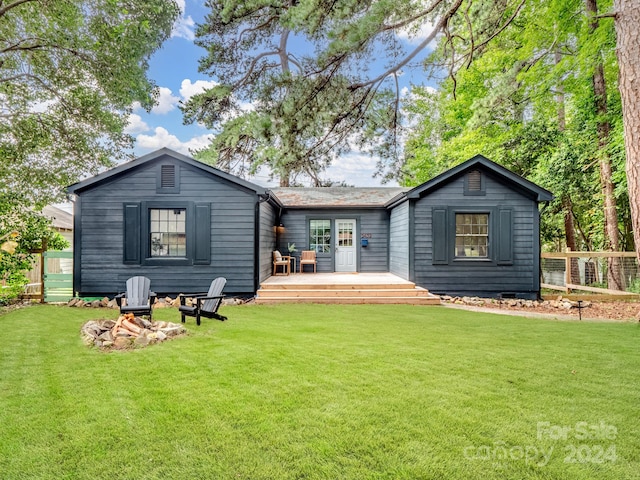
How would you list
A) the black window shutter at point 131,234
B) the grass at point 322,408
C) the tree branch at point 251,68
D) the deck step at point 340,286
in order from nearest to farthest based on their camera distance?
the grass at point 322,408
the black window shutter at point 131,234
the deck step at point 340,286
the tree branch at point 251,68

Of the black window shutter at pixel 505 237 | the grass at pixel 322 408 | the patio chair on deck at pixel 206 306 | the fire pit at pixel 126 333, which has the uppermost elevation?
the black window shutter at pixel 505 237

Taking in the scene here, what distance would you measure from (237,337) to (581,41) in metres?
11.7

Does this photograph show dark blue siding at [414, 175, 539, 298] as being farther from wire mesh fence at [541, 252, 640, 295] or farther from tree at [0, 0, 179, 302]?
tree at [0, 0, 179, 302]

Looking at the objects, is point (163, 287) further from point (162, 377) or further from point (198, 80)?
point (198, 80)

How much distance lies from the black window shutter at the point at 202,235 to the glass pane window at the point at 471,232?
22.0 feet

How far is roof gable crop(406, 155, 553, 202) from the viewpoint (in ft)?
27.4

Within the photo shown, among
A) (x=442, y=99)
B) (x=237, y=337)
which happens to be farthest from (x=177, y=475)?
(x=442, y=99)

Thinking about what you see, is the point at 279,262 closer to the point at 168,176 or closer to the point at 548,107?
the point at 168,176

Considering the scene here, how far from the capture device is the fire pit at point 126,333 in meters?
4.32

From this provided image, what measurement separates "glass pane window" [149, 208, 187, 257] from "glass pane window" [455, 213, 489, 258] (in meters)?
7.41

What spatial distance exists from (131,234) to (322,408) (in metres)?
7.41

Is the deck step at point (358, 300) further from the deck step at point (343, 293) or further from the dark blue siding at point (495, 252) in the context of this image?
the dark blue siding at point (495, 252)

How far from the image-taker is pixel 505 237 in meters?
8.52

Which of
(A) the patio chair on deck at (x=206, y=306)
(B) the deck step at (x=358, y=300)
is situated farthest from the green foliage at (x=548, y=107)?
(A) the patio chair on deck at (x=206, y=306)
